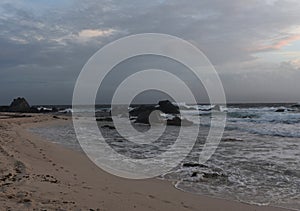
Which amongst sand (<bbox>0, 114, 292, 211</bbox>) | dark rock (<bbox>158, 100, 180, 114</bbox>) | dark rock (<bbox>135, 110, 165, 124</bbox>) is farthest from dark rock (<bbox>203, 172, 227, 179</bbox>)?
dark rock (<bbox>158, 100, 180, 114</bbox>)

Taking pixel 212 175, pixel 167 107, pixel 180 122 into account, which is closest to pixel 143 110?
pixel 167 107

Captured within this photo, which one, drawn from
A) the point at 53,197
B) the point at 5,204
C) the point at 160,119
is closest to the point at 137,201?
the point at 53,197

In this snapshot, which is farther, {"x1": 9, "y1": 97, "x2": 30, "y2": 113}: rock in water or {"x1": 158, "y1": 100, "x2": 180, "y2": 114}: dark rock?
{"x1": 9, "y1": 97, "x2": 30, "y2": 113}: rock in water

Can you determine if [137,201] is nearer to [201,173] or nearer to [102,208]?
[102,208]

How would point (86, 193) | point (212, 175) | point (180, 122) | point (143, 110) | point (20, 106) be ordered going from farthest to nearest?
point (20, 106) < point (143, 110) < point (180, 122) < point (212, 175) < point (86, 193)

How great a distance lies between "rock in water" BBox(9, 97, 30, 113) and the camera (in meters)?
63.8

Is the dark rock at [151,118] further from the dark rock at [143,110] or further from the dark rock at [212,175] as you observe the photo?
the dark rock at [212,175]

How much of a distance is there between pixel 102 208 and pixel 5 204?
1.40 metres

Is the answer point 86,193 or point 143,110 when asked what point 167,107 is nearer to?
point 143,110

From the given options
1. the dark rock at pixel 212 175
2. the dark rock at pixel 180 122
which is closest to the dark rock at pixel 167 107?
the dark rock at pixel 180 122

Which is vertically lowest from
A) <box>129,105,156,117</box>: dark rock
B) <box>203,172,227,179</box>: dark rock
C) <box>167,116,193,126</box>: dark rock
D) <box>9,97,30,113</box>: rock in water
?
<box>203,172,227,179</box>: dark rock

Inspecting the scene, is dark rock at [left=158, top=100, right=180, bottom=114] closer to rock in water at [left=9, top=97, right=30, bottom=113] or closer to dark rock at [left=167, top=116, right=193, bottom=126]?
dark rock at [left=167, top=116, right=193, bottom=126]

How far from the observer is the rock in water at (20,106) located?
63750 mm

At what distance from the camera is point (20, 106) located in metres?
64.1
